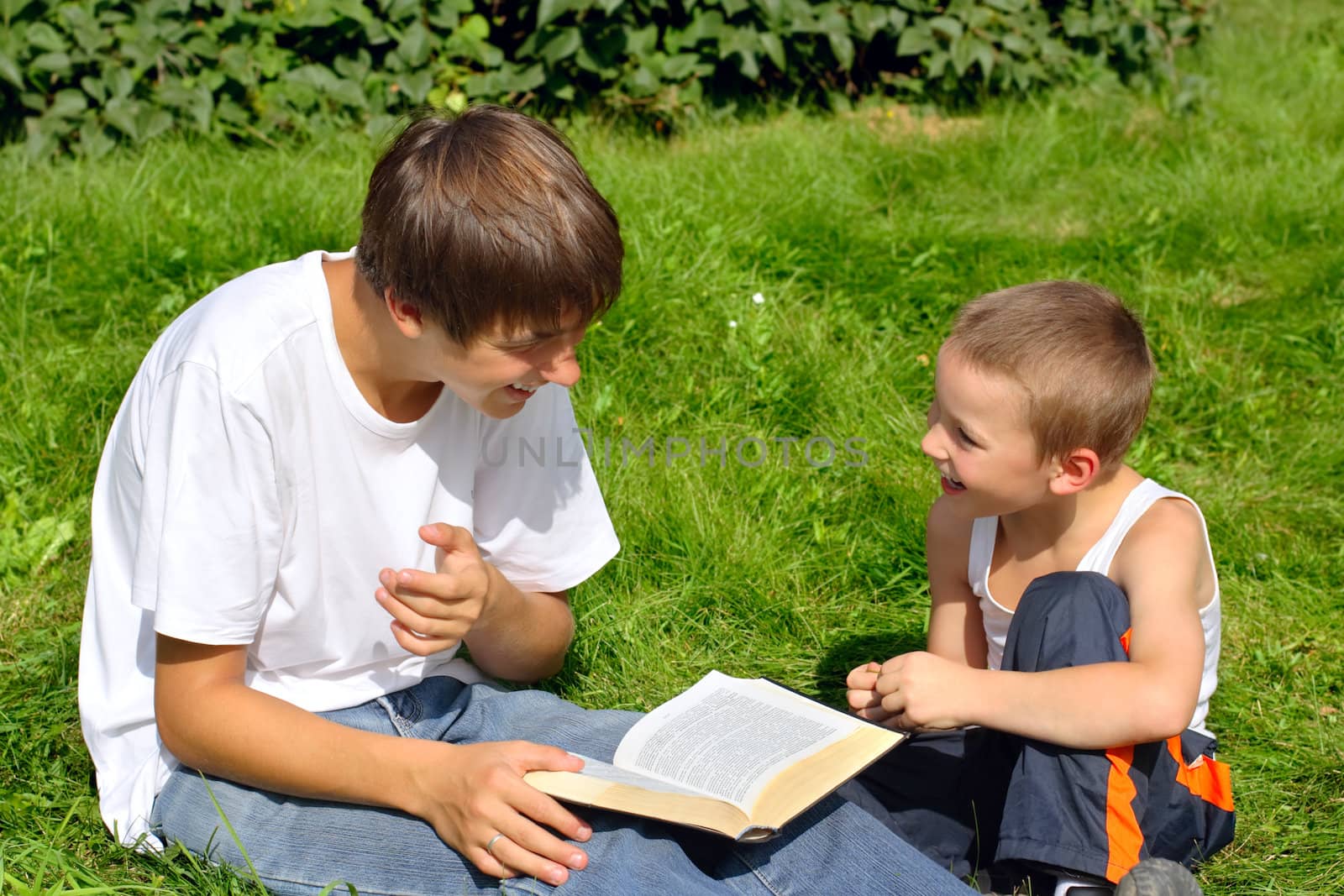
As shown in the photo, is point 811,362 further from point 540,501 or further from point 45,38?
point 45,38

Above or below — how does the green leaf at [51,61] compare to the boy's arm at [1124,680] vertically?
above

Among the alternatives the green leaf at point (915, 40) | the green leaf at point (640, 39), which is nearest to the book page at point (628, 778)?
the green leaf at point (640, 39)

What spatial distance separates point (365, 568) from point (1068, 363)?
3.84ft

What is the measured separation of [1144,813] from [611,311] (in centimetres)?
204

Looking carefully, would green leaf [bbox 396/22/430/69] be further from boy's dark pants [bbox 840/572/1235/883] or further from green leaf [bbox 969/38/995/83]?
boy's dark pants [bbox 840/572/1235/883]

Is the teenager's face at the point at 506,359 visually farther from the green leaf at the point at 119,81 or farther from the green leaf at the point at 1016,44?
the green leaf at the point at 1016,44

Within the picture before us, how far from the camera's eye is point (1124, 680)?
1.90 meters

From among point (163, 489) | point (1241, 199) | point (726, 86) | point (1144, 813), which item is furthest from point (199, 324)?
point (1241, 199)

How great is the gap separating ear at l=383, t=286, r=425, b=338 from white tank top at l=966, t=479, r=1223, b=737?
1092 millimetres

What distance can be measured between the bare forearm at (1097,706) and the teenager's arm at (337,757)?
2.29ft

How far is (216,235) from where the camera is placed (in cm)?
378

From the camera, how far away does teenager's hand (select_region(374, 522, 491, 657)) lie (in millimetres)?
1844

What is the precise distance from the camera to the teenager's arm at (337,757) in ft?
5.86

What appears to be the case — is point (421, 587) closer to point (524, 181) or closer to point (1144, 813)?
point (524, 181)
